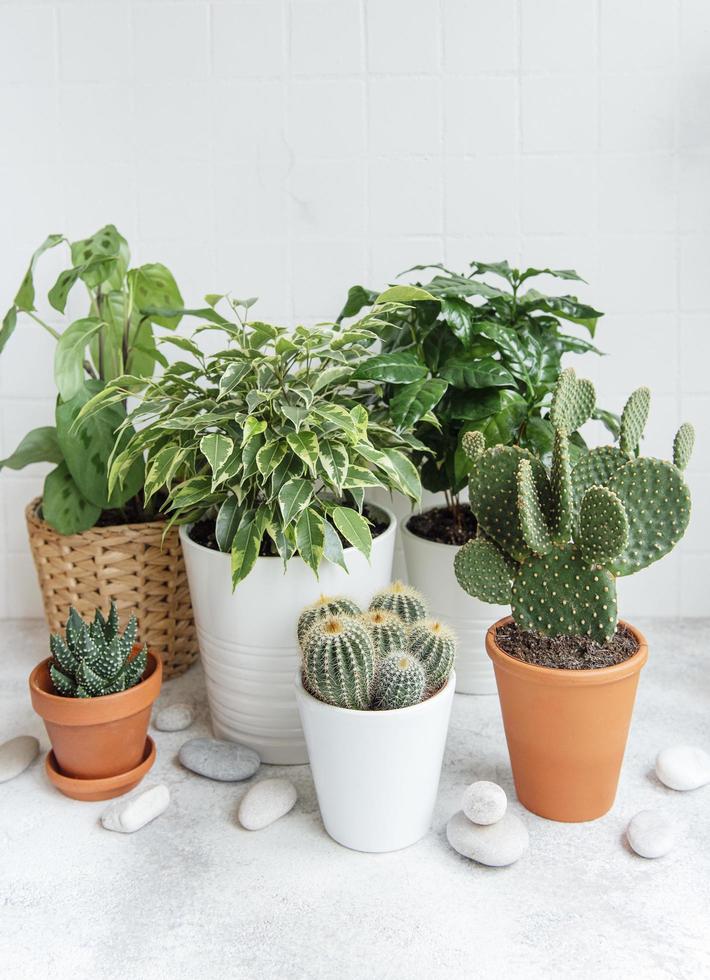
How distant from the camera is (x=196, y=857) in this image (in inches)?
52.1

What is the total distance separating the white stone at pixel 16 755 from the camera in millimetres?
1516

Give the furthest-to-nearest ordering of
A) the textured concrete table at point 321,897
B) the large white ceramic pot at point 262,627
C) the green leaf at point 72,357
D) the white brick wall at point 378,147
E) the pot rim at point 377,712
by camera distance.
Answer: the white brick wall at point 378,147
the green leaf at point 72,357
the large white ceramic pot at point 262,627
the pot rim at point 377,712
the textured concrete table at point 321,897

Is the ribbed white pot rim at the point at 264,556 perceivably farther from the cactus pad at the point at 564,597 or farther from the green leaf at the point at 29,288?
the green leaf at the point at 29,288

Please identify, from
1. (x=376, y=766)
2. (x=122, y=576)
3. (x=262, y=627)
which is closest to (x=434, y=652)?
(x=376, y=766)

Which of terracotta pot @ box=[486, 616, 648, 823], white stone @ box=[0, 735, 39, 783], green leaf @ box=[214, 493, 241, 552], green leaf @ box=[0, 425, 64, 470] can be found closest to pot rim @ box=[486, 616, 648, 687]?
terracotta pot @ box=[486, 616, 648, 823]

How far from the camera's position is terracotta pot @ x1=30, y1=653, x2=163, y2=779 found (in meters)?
1.39

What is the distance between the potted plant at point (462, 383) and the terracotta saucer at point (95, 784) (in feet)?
2.01

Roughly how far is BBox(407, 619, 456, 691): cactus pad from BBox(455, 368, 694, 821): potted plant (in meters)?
0.08

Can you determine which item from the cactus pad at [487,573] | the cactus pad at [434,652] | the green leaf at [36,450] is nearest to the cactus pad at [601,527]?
the cactus pad at [487,573]

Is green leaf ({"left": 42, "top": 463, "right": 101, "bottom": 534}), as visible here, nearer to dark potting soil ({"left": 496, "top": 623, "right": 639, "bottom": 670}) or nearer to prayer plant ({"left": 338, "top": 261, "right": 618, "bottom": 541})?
prayer plant ({"left": 338, "top": 261, "right": 618, "bottom": 541})

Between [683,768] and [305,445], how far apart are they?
30.7 inches

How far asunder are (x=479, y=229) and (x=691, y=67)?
0.51m

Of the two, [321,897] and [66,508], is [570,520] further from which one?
[66,508]

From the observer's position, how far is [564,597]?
4.28ft
